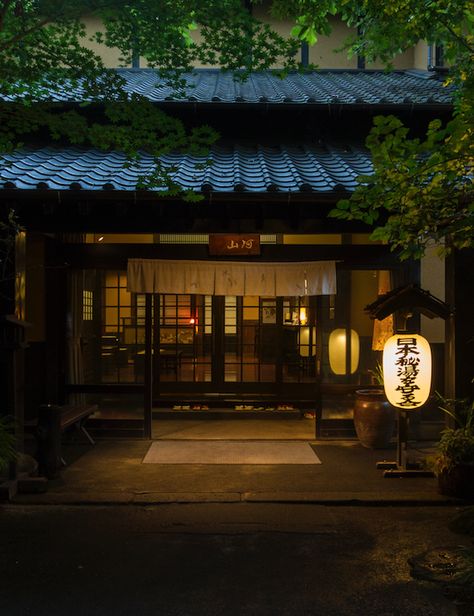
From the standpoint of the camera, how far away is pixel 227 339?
1329 centimetres

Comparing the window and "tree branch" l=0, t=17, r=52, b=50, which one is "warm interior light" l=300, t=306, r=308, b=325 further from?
"tree branch" l=0, t=17, r=52, b=50

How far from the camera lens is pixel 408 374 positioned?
27.1 ft

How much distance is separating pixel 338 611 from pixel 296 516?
7.07 ft

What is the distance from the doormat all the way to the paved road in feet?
6.33

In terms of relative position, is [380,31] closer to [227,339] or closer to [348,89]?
Result: [348,89]

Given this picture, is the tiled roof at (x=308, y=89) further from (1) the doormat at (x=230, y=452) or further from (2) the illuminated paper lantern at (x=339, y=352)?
(1) the doormat at (x=230, y=452)

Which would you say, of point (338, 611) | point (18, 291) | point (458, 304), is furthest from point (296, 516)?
point (18, 291)

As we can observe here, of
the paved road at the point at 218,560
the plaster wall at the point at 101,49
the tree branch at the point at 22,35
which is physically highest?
the plaster wall at the point at 101,49

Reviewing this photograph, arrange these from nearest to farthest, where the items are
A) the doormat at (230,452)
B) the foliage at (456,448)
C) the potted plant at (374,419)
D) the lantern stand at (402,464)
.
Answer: the foliage at (456,448), the lantern stand at (402,464), the doormat at (230,452), the potted plant at (374,419)

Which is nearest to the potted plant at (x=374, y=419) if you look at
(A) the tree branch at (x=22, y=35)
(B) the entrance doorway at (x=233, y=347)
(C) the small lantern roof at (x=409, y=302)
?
(C) the small lantern roof at (x=409, y=302)

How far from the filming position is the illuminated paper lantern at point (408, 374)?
827 cm

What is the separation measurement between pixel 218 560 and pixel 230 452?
4005 millimetres

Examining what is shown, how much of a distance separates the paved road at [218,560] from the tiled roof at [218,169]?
4380 millimetres

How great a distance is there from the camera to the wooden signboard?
1001cm
